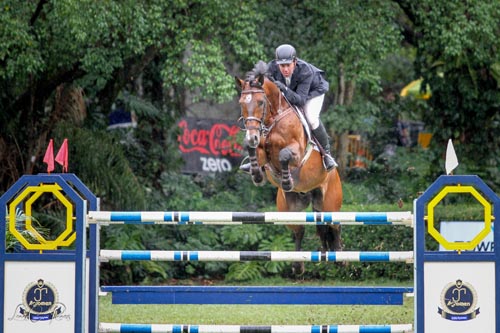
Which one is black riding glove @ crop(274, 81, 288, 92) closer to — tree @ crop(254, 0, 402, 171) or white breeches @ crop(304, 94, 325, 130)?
white breeches @ crop(304, 94, 325, 130)

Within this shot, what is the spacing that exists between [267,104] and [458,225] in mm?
6622

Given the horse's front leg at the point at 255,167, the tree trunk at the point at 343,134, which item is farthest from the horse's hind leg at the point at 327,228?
the tree trunk at the point at 343,134

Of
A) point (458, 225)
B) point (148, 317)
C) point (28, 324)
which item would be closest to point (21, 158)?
point (148, 317)

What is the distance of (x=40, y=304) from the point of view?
6133 millimetres

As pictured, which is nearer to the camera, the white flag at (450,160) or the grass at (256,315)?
the white flag at (450,160)

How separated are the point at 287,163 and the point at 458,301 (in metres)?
2.48

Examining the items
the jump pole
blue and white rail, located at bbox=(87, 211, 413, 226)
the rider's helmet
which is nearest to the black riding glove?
the rider's helmet

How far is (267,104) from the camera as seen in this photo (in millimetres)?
7949

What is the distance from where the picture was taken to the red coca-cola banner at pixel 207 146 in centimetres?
1723

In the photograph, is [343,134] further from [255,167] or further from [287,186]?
[255,167]

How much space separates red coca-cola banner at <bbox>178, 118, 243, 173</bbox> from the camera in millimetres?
17234

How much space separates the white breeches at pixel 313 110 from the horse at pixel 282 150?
15 cm

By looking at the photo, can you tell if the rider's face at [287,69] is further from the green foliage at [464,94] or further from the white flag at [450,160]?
the green foliage at [464,94]

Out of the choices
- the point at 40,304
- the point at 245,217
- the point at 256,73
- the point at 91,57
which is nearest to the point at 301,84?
the point at 256,73
